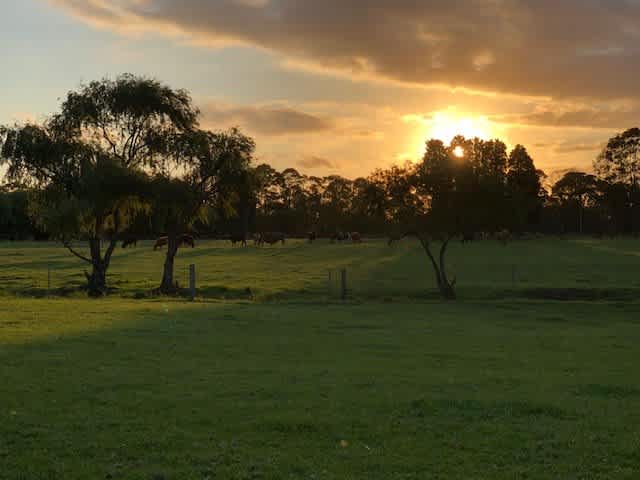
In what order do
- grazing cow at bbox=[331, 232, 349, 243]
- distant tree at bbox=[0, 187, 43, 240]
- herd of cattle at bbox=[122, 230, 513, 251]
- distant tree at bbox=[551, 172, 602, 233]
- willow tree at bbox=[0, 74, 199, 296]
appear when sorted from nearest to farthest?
willow tree at bbox=[0, 74, 199, 296] → herd of cattle at bbox=[122, 230, 513, 251] → grazing cow at bbox=[331, 232, 349, 243] → distant tree at bbox=[0, 187, 43, 240] → distant tree at bbox=[551, 172, 602, 233]

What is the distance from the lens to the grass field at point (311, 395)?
779 cm

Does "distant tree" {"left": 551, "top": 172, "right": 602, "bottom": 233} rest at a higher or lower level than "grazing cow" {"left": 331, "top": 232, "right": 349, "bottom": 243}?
higher

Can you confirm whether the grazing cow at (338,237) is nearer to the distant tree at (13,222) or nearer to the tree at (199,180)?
the distant tree at (13,222)

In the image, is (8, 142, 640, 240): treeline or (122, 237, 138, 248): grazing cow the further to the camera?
(8, 142, 640, 240): treeline

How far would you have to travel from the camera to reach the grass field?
7.79m

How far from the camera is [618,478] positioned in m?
7.35

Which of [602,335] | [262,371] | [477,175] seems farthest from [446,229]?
[262,371]

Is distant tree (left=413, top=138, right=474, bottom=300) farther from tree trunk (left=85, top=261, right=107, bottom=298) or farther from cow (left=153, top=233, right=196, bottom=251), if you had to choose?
cow (left=153, top=233, right=196, bottom=251)

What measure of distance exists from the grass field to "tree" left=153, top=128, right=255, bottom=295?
→ 39.6 feet

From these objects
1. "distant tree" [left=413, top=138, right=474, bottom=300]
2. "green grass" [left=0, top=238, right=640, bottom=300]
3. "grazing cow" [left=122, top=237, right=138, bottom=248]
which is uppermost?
"distant tree" [left=413, top=138, right=474, bottom=300]

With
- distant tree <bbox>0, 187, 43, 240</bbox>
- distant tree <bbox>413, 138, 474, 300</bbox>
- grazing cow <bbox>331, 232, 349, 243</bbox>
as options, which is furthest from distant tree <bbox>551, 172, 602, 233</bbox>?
distant tree <bbox>413, 138, 474, 300</bbox>

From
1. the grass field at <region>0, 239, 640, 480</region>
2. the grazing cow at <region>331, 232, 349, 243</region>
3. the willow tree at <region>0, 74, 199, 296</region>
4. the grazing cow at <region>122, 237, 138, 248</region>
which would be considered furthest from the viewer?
the grazing cow at <region>331, 232, 349, 243</region>

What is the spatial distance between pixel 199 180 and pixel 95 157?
5670 millimetres

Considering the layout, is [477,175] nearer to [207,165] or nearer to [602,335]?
[207,165]
